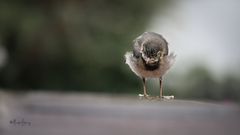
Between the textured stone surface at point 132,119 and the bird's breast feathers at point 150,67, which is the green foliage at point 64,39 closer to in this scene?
the textured stone surface at point 132,119

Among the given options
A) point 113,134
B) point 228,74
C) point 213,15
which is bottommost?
point 113,134

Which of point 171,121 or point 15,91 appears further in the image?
point 15,91

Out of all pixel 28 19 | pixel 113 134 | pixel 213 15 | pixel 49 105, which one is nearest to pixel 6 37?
pixel 28 19

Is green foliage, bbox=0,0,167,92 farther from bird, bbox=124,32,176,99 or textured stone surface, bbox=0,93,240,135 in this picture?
bird, bbox=124,32,176,99

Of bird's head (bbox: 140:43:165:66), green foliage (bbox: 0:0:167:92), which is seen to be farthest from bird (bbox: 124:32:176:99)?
green foliage (bbox: 0:0:167:92)

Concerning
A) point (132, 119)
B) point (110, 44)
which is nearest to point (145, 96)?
point (132, 119)

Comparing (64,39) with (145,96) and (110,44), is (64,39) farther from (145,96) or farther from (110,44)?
(145,96)

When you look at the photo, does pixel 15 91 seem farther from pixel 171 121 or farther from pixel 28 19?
pixel 171 121

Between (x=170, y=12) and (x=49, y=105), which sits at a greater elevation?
(x=170, y=12)
